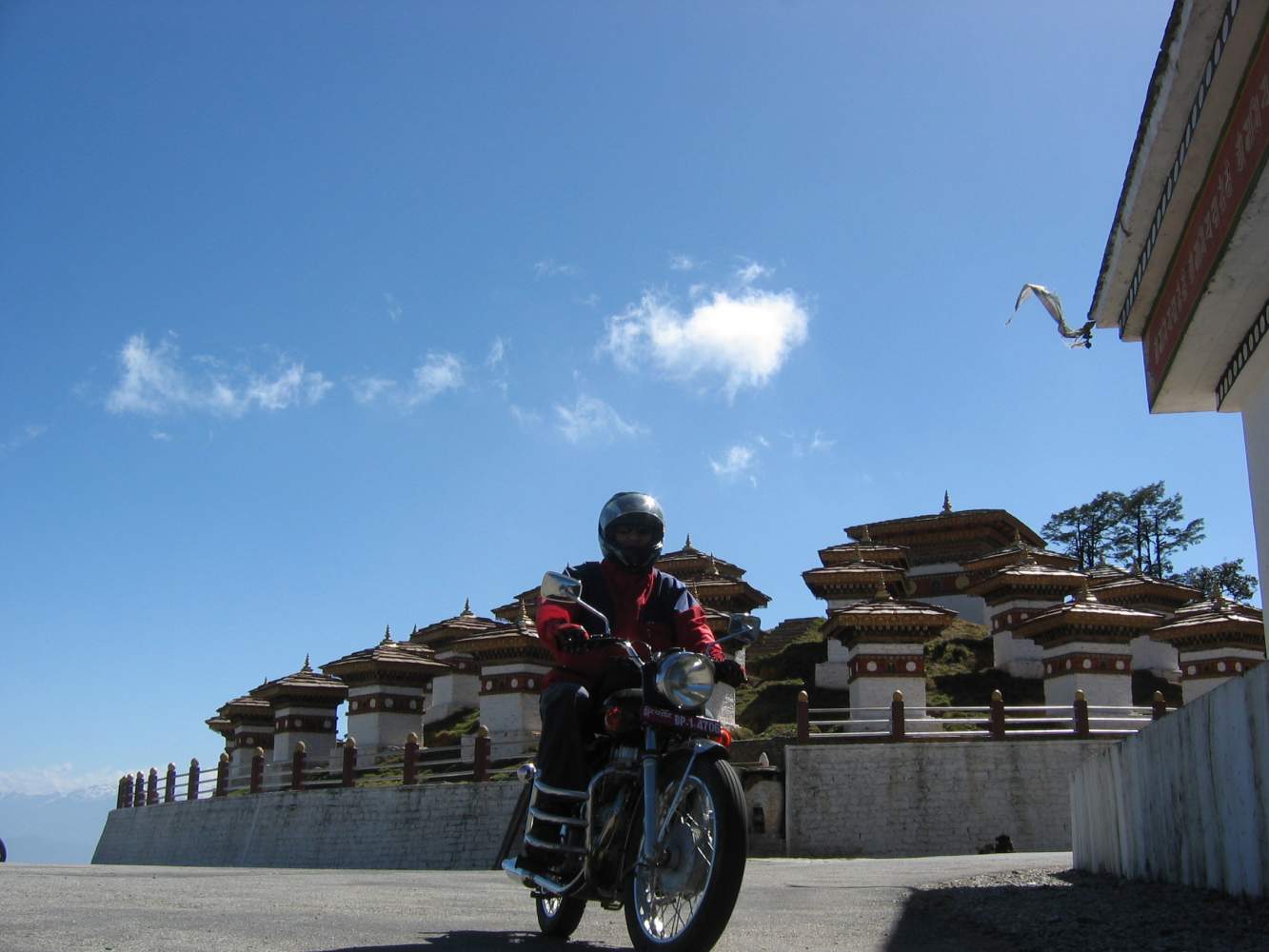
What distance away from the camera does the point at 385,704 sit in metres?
32.0

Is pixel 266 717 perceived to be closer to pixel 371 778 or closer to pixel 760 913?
pixel 371 778

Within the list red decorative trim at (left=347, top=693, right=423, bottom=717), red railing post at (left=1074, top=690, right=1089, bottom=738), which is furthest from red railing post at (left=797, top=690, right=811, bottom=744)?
red decorative trim at (left=347, top=693, right=423, bottom=717)

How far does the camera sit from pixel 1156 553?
6178 cm

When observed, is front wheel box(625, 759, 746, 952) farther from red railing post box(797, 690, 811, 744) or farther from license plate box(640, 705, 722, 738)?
red railing post box(797, 690, 811, 744)

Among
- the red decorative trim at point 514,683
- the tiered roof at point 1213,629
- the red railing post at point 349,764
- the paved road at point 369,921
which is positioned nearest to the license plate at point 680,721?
the paved road at point 369,921

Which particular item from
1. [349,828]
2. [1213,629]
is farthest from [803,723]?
[1213,629]

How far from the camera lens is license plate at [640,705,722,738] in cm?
489

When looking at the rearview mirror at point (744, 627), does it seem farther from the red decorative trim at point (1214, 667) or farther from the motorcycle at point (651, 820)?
the red decorative trim at point (1214, 667)

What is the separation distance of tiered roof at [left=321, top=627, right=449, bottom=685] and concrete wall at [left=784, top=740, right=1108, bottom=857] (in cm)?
1287

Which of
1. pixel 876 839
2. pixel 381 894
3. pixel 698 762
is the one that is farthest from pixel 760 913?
pixel 876 839

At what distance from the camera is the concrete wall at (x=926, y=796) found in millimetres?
22250

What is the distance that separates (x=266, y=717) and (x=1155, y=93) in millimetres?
33819

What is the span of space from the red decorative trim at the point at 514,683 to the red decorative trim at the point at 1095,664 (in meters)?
12.6

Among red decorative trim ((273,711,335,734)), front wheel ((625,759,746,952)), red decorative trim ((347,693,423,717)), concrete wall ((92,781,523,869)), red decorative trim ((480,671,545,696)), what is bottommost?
concrete wall ((92,781,523,869))
